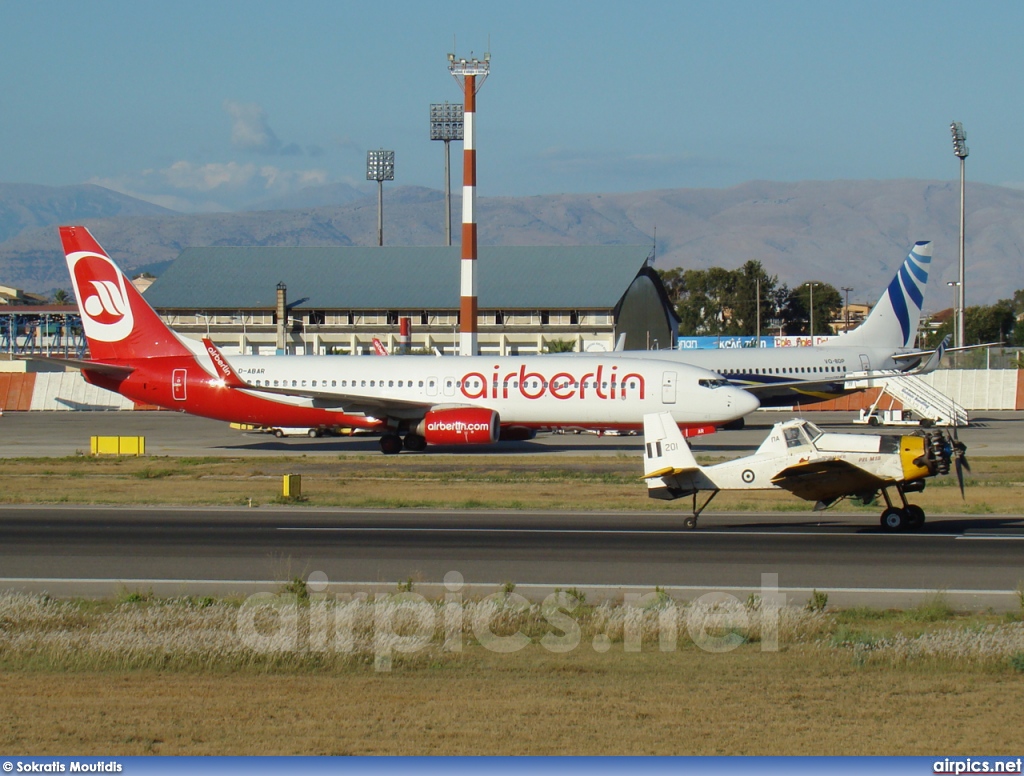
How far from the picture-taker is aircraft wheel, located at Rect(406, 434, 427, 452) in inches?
1729

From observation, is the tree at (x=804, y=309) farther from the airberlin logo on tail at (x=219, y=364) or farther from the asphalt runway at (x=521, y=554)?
the asphalt runway at (x=521, y=554)

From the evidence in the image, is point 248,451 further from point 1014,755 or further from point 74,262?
point 1014,755

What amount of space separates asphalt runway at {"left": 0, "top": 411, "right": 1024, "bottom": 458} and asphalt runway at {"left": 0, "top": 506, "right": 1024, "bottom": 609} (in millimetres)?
17477

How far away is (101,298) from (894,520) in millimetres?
32644

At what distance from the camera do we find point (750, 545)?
2075cm

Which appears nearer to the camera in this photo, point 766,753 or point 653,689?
point 766,753

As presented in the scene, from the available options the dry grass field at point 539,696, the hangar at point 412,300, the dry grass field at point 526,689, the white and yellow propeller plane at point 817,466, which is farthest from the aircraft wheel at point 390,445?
the hangar at point 412,300

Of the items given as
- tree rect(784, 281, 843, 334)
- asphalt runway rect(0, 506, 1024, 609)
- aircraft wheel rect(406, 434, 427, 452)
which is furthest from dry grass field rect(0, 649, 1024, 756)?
tree rect(784, 281, 843, 334)

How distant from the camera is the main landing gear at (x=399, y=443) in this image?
43.6 m

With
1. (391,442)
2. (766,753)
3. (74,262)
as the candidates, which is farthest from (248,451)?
(766,753)

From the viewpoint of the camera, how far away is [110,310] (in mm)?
44031

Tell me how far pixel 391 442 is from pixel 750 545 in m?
24.6

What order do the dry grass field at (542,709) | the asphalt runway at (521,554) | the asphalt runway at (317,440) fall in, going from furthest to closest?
the asphalt runway at (317,440), the asphalt runway at (521,554), the dry grass field at (542,709)

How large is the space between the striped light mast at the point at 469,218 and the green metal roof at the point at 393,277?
31.3m
